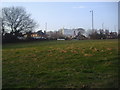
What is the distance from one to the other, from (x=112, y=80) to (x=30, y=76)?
2745 millimetres

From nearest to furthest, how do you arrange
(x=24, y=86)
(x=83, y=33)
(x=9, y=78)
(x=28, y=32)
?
(x=24, y=86) → (x=9, y=78) → (x=28, y=32) → (x=83, y=33)

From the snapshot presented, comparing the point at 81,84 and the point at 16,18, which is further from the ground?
the point at 16,18

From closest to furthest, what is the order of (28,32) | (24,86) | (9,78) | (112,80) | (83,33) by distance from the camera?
(24,86) < (112,80) < (9,78) < (28,32) < (83,33)

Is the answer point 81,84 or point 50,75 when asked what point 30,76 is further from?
point 81,84

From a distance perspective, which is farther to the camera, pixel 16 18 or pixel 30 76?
pixel 16 18

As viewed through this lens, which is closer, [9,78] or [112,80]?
[112,80]

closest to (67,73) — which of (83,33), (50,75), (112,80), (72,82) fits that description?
(50,75)

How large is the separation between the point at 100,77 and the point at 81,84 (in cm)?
99

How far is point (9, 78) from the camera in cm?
664

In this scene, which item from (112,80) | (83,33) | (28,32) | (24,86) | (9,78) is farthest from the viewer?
(83,33)

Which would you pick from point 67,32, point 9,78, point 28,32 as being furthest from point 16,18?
point 9,78

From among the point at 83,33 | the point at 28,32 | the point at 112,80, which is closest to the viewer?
the point at 112,80

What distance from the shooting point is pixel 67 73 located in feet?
23.1

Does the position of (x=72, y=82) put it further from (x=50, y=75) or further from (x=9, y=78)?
(x=9, y=78)
